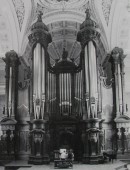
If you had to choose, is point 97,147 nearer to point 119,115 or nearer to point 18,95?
point 119,115

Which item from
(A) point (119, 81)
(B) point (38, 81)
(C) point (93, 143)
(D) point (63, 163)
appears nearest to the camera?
(D) point (63, 163)

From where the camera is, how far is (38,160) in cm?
1171

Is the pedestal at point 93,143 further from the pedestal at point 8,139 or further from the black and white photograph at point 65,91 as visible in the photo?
the pedestal at point 8,139

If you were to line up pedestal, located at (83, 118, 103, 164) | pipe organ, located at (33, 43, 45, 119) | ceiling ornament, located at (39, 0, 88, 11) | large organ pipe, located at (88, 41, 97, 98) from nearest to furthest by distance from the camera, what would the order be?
1. pedestal, located at (83, 118, 103, 164)
2. pipe organ, located at (33, 43, 45, 119)
3. large organ pipe, located at (88, 41, 97, 98)
4. ceiling ornament, located at (39, 0, 88, 11)

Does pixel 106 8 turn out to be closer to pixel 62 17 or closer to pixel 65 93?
pixel 62 17

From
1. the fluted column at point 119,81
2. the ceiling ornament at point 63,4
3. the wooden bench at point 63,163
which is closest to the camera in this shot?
the wooden bench at point 63,163

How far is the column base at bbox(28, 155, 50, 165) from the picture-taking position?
38.3ft

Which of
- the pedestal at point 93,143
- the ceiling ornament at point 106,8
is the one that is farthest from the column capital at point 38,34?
the pedestal at point 93,143

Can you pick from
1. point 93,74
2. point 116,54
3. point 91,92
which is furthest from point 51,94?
point 116,54

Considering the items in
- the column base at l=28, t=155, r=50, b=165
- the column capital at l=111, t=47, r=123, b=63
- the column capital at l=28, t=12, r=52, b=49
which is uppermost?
the column capital at l=28, t=12, r=52, b=49

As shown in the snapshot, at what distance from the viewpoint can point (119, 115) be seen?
1287 cm

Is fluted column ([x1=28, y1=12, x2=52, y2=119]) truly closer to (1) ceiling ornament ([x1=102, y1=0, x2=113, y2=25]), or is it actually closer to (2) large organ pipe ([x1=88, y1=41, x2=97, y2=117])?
(2) large organ pipe ([x1=88, y1=41, x2=97, y2=117])

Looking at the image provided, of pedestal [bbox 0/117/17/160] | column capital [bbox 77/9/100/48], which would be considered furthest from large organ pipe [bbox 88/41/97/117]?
pedestal [bbox 0/117/17/160]

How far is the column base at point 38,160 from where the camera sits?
11.7 metres
